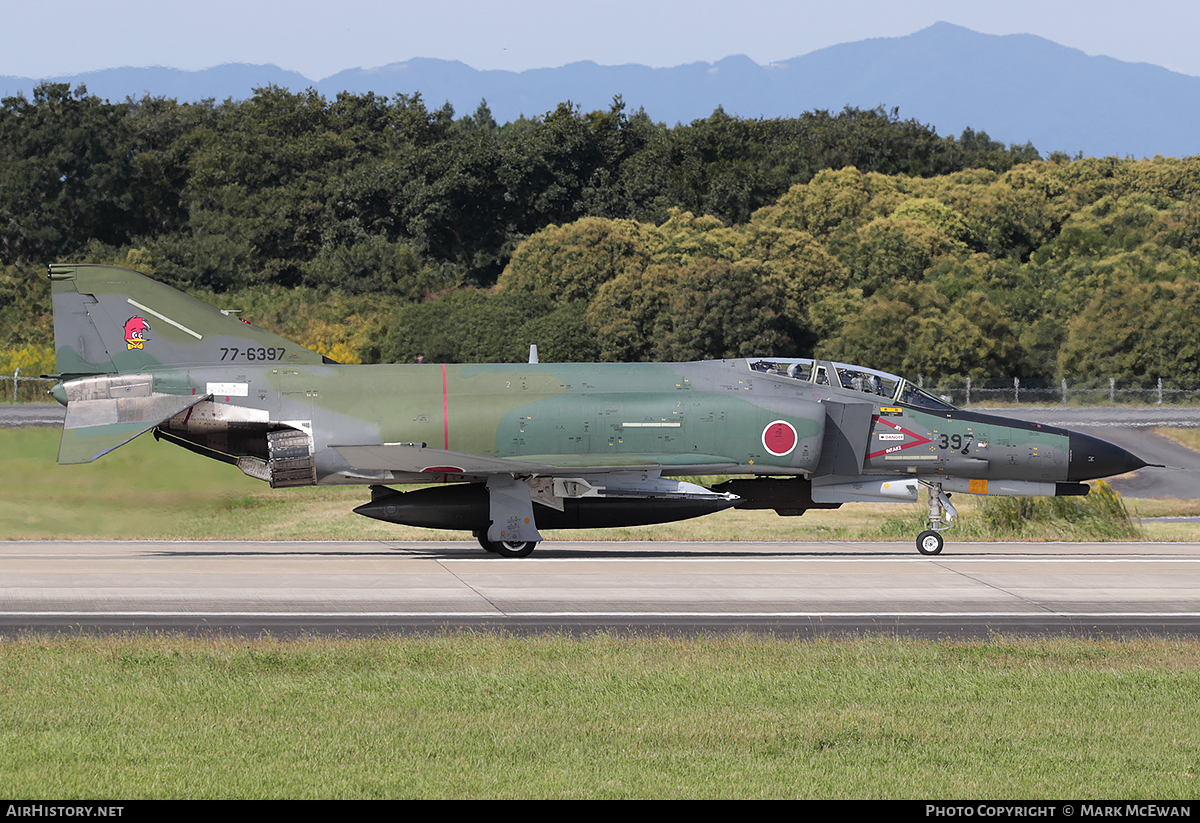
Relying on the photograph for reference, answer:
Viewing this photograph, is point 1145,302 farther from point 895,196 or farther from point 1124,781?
point 1124,781

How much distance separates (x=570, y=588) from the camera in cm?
1731

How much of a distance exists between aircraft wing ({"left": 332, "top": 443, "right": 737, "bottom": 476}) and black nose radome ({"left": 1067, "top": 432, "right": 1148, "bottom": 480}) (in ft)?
21.0

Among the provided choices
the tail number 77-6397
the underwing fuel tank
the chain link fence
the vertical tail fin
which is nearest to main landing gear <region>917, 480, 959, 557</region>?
the underwing fuel tank

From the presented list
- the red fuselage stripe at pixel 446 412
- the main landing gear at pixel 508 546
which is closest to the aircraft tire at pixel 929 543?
the main landing gear at pixel 508 546

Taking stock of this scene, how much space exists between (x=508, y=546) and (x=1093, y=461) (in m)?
9.74

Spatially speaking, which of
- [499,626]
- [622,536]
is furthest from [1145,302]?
[499,626]

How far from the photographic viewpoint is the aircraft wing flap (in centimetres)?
1939

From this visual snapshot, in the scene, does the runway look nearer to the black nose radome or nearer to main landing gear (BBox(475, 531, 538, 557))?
main landing gear (BBox(475, 531, 538, 557))

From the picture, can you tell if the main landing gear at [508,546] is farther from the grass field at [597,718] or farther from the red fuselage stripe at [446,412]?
the grass field at [597,718]

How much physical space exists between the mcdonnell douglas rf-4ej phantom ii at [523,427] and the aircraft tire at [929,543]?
3 centimetres

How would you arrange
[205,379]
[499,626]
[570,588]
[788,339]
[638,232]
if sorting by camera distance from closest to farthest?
[499,626] → [570,588] → [205,379] → [788,339] → [638,232]

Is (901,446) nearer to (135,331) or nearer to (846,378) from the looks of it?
(846,378)

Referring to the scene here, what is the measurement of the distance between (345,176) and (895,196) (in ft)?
103

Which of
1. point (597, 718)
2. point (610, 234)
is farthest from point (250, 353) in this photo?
point (610, 234)
